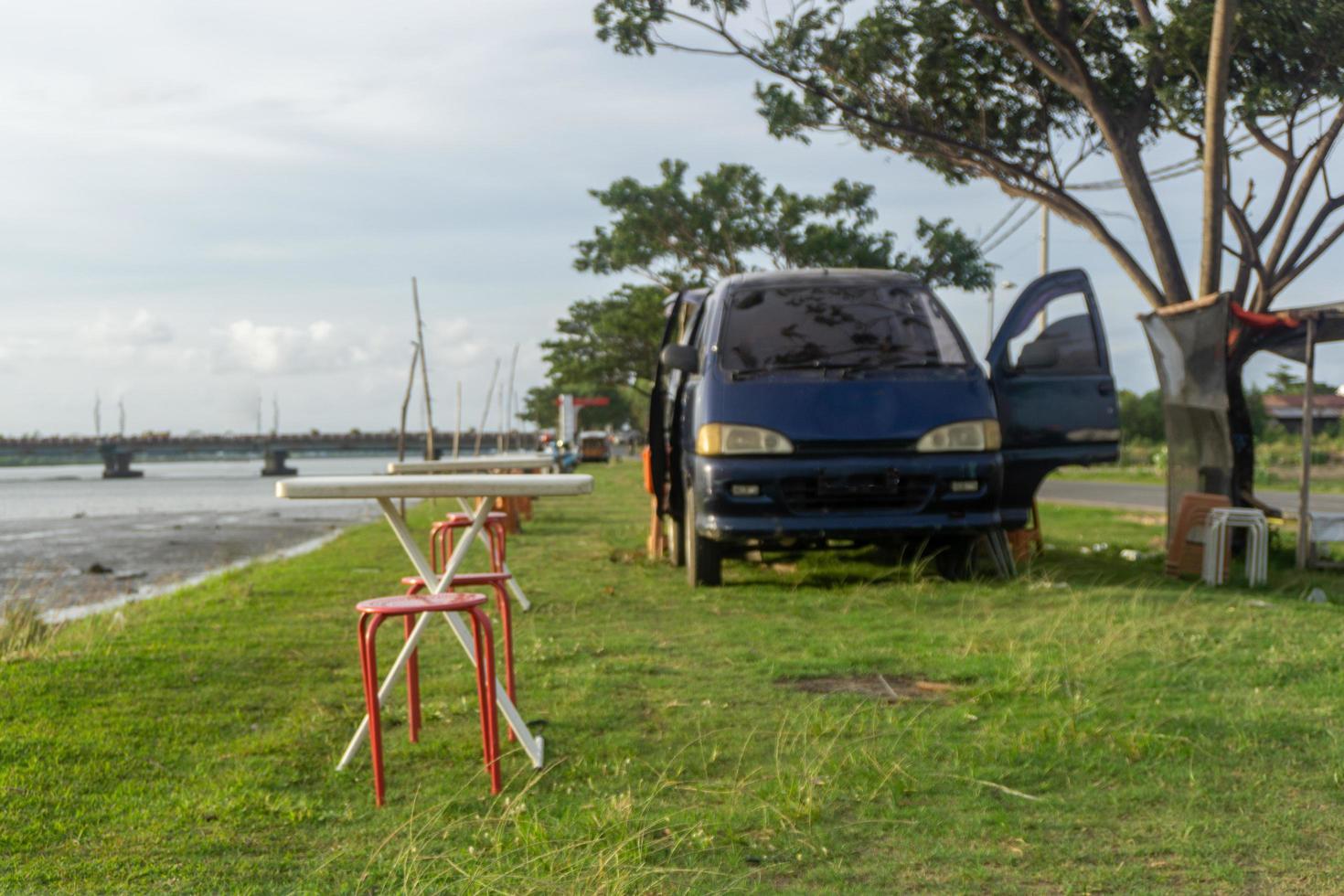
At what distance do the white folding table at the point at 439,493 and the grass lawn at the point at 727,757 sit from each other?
0.64 ft

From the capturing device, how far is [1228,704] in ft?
17.3

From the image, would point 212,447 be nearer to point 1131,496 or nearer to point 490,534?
point 1131,496

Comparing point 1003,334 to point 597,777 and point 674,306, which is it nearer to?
point 674,306

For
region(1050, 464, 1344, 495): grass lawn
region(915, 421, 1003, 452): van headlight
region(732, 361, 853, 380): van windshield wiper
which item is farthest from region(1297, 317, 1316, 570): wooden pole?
region(1050, 464, 1344, 495): grass lawn

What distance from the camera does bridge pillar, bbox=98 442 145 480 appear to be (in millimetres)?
100188

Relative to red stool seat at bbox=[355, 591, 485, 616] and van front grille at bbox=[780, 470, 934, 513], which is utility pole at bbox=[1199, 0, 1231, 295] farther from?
red stool seat at bbox=[355, 591, 485, 616]

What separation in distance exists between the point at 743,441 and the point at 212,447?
98676 mm

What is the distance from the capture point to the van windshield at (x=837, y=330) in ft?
29.5

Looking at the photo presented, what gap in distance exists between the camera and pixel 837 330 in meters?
9.18

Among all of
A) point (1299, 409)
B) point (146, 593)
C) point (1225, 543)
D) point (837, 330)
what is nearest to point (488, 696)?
point (837, 330)

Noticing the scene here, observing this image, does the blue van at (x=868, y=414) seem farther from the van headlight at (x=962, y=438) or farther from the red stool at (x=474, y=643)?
the red stool at (x=474, y=643)

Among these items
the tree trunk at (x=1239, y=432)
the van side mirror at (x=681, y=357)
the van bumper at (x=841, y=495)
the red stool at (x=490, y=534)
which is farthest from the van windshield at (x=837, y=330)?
the tree trunk at (x=1239, y=432)

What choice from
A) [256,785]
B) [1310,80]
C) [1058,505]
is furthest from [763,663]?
[1058,505]

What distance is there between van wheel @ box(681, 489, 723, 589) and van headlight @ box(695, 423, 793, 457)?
731mm
